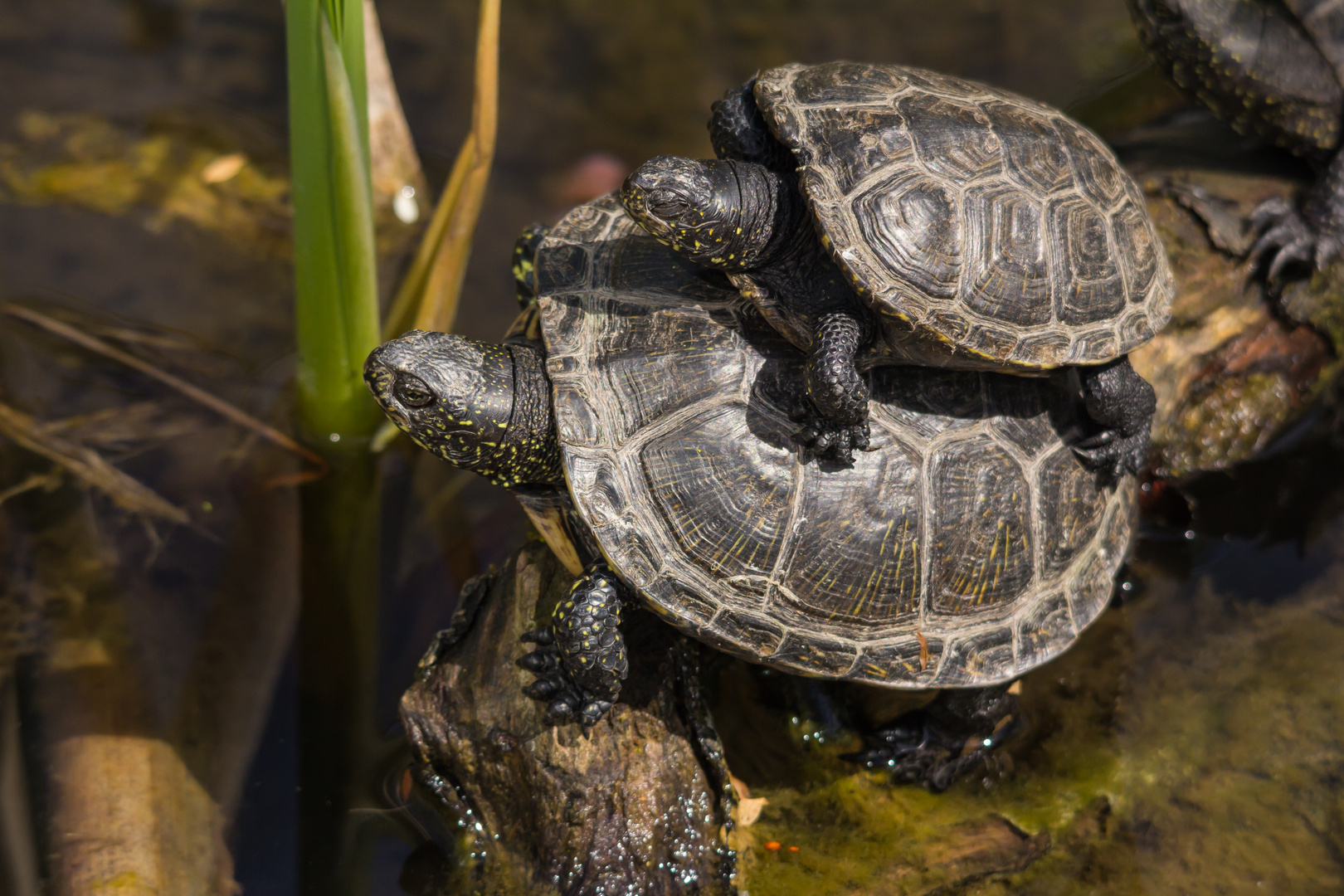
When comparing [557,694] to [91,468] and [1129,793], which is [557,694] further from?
[91,468]

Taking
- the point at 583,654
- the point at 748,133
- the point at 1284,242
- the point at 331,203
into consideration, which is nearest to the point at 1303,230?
the point at 1284,242

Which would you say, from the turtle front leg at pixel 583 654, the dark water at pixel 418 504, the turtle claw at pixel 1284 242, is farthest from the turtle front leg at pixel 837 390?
the turtle claw at pixel 1284 242

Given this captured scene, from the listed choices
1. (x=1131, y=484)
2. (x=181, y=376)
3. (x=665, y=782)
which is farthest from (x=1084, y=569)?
(x=181, y=376)

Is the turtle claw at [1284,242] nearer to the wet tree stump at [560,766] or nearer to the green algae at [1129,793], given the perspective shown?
the green algae at [1129,793]

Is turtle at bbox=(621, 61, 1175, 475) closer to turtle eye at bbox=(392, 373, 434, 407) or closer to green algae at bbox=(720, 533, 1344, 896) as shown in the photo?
turtle eye at bbox=(392, 373, 434, 407)

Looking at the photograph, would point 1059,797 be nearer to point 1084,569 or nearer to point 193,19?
point 1084,569

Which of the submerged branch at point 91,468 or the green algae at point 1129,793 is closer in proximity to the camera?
the green algae at point 1129,793
